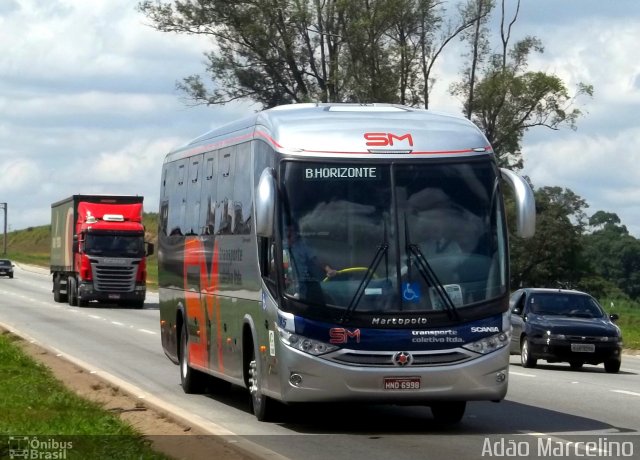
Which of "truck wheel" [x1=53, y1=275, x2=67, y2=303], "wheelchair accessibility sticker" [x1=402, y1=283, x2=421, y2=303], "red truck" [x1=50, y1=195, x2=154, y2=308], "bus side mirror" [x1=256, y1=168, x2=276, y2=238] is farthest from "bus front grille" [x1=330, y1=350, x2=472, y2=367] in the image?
"truck wheel" [x1=53, y1=275, x2=67, y2=303]

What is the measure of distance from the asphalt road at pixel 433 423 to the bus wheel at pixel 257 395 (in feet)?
0.59

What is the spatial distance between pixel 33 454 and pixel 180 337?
8.45 meters

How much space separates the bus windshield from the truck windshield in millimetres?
33643

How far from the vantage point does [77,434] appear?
12.4m

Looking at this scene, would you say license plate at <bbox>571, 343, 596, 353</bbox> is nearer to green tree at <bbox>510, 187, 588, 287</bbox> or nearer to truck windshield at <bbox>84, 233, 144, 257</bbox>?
truck windshield at <bbox>84, 233, 144, 257</bbox>

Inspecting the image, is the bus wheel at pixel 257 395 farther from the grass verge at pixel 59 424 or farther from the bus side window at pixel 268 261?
the grass verge at pixel 59 424

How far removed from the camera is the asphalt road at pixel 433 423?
1270 cm

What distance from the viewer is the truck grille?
47.5 metres

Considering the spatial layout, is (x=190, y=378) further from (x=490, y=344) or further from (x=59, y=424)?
(x=490, y=344)

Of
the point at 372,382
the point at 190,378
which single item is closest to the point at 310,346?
the point at 372,382

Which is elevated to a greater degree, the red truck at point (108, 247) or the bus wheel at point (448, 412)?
the red truck at point (108, 247)

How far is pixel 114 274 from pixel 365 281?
34.7m

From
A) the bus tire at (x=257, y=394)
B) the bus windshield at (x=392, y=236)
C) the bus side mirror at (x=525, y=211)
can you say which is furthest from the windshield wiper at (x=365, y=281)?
the bus tire at (x=257, y=394)

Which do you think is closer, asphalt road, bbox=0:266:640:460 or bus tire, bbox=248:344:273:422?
asphalt road, bbox=0:266:640:460
